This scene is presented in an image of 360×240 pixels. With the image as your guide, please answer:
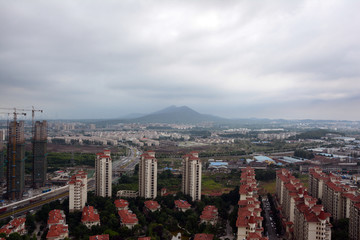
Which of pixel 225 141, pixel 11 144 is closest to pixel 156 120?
pixel 225 141

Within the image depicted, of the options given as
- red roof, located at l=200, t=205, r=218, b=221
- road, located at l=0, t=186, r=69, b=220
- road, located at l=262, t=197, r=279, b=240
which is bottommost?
road, located at l=262, t=197, r=279, b=240

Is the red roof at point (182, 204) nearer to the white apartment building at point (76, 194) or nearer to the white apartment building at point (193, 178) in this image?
the white apartment building at point (193, 178)

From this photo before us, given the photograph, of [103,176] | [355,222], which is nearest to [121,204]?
[103,176]

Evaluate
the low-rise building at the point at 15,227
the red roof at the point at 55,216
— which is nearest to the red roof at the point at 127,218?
the red roof at the point at 55,216

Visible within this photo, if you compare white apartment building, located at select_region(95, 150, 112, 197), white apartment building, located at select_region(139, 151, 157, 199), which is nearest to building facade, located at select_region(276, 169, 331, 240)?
white apartment building, located at select_region(139, 151, 157, 199)

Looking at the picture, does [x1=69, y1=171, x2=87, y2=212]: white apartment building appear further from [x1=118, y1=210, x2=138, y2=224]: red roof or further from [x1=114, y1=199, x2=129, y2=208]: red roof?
[x1=118, y1=210, x2=138, y2=224]: red roof

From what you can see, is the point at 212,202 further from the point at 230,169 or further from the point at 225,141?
the point at 225,141
